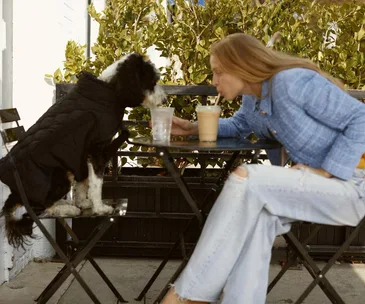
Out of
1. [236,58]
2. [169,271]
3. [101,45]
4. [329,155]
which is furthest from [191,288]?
[101,45]

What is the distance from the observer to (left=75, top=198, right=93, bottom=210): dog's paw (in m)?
3.64

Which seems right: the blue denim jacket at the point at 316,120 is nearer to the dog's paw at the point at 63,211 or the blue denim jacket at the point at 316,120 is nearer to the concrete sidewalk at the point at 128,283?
the dog's paw at the point at 63,211

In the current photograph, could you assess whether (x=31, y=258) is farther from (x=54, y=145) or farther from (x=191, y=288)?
(x=191, y=288)

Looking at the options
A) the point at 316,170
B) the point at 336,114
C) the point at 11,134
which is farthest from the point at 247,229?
the point at 11,134

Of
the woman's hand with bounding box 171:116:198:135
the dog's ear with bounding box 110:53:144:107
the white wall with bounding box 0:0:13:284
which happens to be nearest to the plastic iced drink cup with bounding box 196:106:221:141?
the woman's hand with bounding box 171:116:198:135

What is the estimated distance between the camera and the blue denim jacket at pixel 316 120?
9.91ft

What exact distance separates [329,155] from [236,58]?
2.15ft

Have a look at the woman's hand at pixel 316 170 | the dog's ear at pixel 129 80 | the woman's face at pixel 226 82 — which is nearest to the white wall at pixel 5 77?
the dog's ear at pixel 129 80

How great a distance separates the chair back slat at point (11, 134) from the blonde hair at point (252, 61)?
3.89ft

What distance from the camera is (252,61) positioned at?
3215 mm

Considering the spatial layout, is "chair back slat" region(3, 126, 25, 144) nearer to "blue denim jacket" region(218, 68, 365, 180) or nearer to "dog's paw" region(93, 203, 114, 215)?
"dog's paw" region(93, 203, 114, 215)

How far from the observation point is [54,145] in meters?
3.29

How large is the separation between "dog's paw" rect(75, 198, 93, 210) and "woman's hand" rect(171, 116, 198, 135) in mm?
611

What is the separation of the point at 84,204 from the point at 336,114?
4.91 feet
